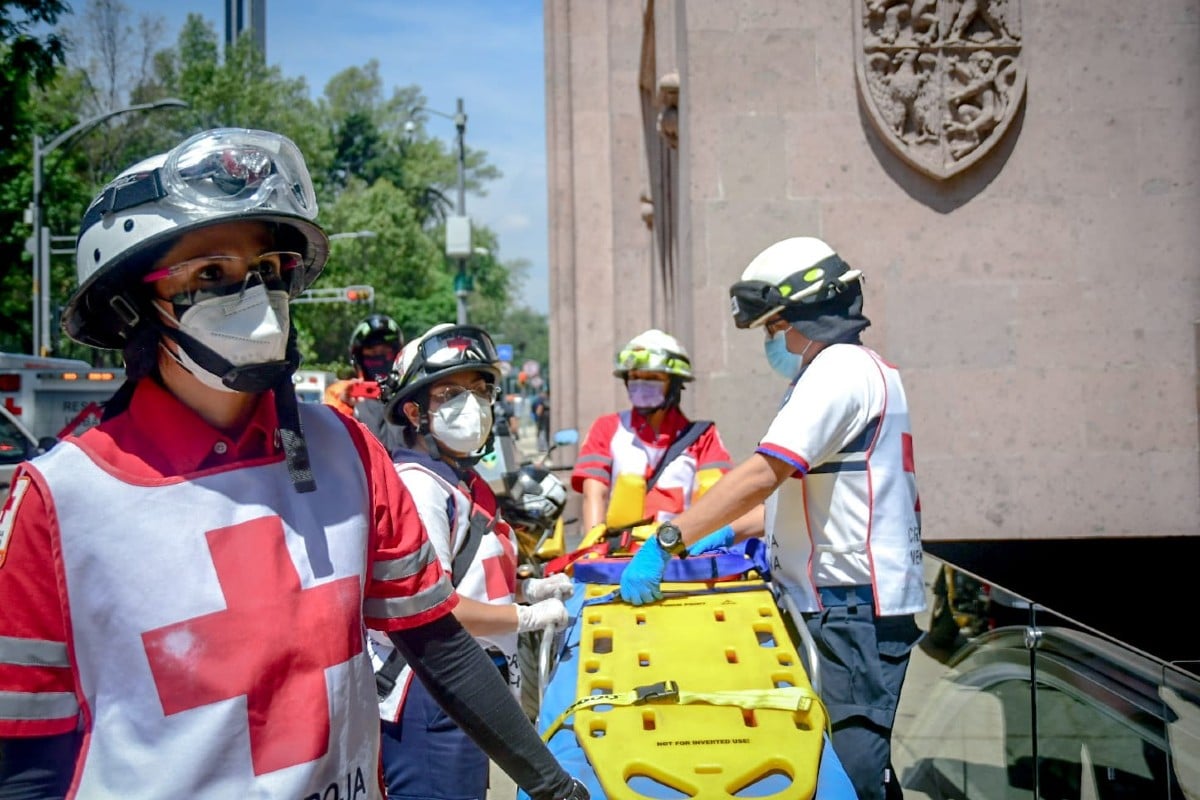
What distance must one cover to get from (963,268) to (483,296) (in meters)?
62.0

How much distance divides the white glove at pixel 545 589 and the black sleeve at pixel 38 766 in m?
2.13

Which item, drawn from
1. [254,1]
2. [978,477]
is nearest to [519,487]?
[978,477]

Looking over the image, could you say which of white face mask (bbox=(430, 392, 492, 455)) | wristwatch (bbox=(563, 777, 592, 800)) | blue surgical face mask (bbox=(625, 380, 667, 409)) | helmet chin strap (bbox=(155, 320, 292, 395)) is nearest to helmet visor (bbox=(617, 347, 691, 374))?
blue surgical face mask (bbox=(625, 380, 667, 409))

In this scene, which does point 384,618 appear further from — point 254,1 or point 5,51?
point 254,1

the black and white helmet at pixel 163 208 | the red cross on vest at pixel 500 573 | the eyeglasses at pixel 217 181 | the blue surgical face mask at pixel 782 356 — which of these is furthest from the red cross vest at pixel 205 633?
the blue surgical face mask at pixel 782 356

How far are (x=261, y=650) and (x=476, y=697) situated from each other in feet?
1.61

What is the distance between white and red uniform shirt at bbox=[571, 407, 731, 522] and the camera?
18.3 ft

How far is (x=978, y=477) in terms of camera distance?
6.71 m

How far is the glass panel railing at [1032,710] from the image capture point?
303cm

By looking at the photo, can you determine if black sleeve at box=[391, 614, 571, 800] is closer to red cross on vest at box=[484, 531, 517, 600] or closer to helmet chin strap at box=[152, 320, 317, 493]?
helmet chin strap at box=[152, 320, 317, 493]

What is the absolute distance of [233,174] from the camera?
1839mm

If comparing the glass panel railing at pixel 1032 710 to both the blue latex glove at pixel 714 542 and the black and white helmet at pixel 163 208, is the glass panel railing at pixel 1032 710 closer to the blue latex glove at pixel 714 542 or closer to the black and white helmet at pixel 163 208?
the blue latex glove at pixel 714 542

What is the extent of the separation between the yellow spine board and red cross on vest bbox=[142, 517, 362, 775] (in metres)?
0.96

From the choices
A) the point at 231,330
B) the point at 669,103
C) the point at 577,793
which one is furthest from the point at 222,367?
the point at 669,103
